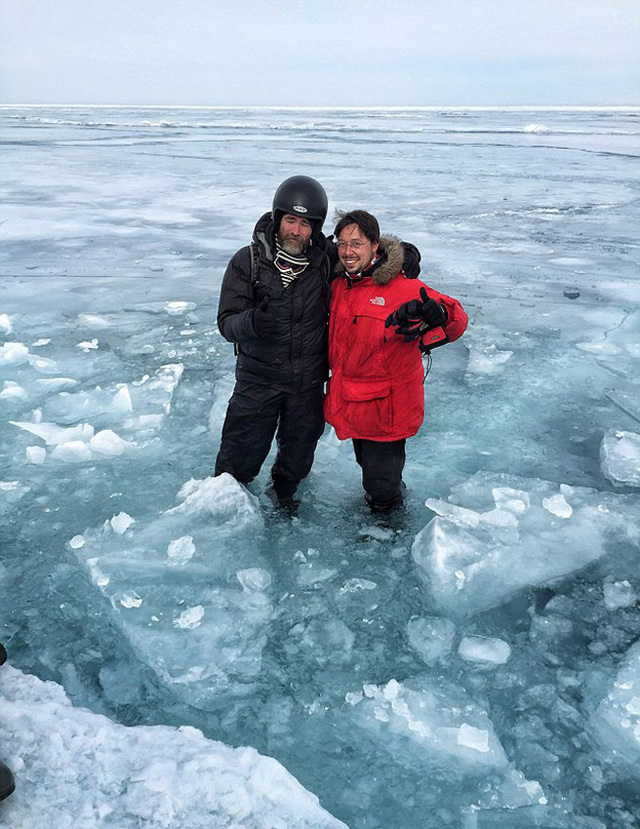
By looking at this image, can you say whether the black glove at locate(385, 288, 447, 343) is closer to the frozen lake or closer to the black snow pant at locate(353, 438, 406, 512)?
the black snow pant at locate(353, 438, 406, 512)

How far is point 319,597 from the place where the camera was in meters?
2.58

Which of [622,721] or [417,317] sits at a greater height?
[417,317]

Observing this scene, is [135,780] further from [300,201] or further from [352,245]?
[300,201]

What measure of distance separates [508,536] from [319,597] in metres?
0.94

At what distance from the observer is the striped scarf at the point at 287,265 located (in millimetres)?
2684

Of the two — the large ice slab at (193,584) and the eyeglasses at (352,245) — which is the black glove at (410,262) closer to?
the eyeglasses at (352,245)

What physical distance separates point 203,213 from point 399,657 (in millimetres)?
9673

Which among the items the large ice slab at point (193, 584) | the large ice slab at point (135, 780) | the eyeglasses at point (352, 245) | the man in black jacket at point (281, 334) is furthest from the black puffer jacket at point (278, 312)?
the large ice slab at point (135, 780)

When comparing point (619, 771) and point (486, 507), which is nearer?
point (619, 771)

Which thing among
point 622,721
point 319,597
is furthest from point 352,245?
point 622,721

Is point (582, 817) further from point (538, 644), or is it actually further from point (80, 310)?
point (80, 310)

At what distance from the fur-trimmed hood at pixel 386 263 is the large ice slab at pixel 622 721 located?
5.52 ft

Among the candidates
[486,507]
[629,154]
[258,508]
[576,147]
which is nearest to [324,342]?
[258,508]

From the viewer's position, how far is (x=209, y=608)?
98.6 inches
